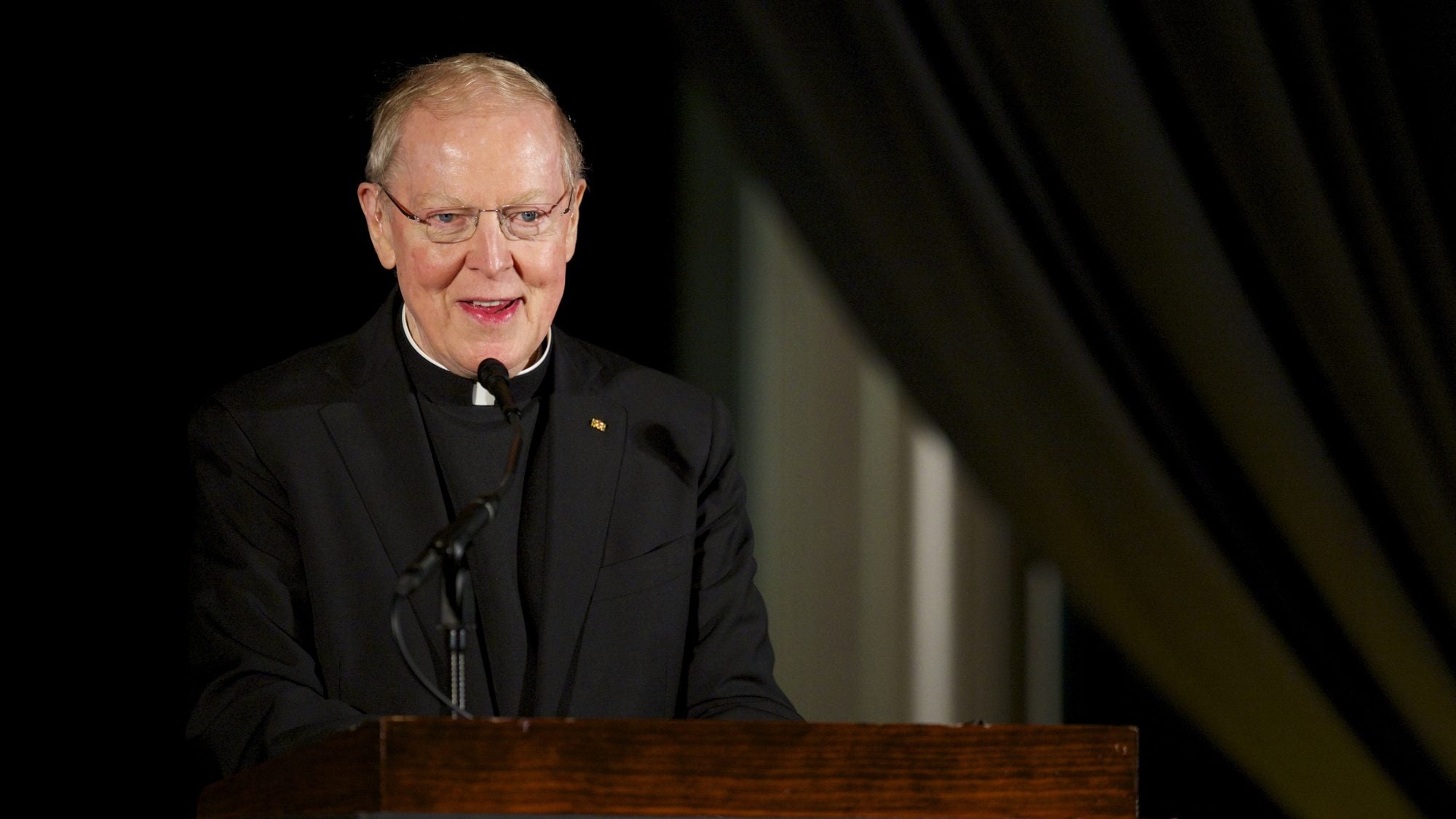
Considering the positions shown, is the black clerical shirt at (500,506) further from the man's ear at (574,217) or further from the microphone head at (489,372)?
the microphone head at (489,372)

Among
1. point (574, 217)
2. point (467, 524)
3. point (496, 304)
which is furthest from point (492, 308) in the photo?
point (467, 524)

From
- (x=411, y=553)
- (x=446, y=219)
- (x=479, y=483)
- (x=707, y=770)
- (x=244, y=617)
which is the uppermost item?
(x=446, y=219)

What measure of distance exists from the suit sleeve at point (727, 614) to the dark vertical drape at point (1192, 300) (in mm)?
612

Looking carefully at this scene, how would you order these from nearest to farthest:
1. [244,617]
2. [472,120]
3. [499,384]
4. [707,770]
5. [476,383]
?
[707,770], [499,384], [244,617], [472,120], [476,383]

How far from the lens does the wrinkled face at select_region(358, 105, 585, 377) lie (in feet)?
8.23

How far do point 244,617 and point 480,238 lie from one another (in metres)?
0.67

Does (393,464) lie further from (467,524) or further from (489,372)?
(467,524)

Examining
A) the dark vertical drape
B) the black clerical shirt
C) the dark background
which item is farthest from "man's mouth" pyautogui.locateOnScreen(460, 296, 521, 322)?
the dark vertical drape

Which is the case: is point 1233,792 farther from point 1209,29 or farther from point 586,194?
point 586,194

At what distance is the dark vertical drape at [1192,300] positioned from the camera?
2.95 meters

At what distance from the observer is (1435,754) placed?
113 inches

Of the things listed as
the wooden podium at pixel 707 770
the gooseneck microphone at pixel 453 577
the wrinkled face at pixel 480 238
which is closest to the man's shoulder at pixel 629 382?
the wrinkled face at pixel 480 238

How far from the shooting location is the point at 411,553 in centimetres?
241

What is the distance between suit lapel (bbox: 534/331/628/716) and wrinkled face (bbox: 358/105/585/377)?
123mm
